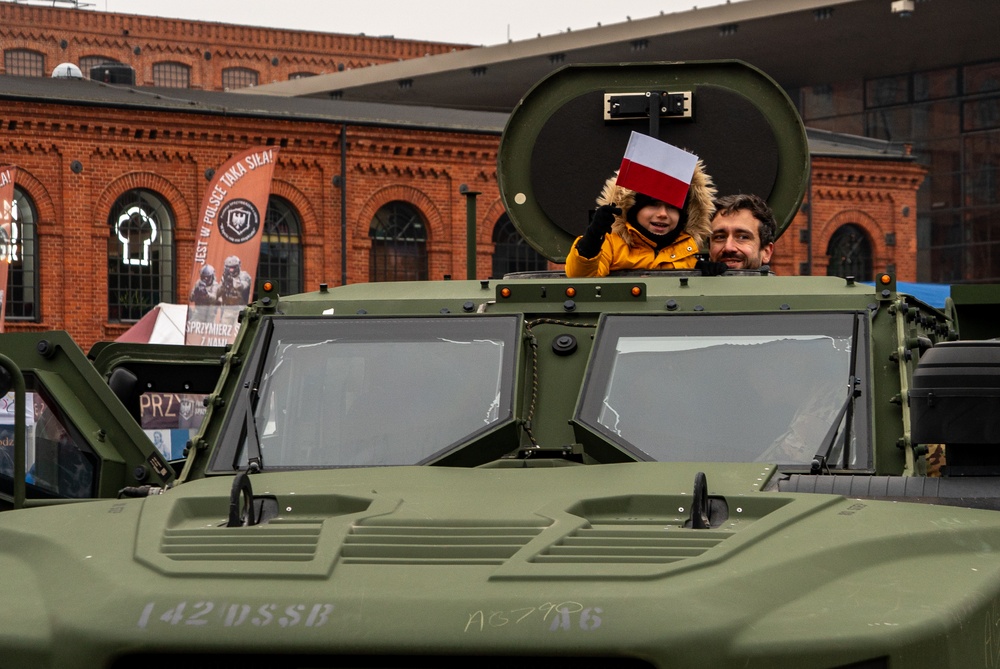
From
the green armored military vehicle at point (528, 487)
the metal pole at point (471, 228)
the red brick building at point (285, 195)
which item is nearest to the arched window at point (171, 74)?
the red brick building at point (285, 195)

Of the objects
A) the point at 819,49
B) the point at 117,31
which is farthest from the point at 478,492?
the point at 117,31

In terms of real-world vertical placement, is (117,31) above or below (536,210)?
above

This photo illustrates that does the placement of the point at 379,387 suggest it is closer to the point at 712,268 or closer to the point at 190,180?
the point at 712,268

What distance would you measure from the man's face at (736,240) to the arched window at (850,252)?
1568 inches

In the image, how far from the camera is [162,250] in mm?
39375

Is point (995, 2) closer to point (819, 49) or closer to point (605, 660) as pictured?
point (819, 49)

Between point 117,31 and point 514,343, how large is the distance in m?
68.2

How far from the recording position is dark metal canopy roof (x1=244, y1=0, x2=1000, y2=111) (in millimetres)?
48500

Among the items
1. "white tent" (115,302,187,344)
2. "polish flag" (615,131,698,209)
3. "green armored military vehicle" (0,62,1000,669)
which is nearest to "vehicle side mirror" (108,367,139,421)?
"green armored military vehicle" (0,62,1000,669)

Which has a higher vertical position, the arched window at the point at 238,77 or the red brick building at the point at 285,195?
the arched window at the point at 238,77

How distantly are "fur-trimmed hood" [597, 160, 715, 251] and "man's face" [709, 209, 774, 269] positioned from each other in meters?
0.09

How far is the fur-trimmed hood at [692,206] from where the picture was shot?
695 centimetres

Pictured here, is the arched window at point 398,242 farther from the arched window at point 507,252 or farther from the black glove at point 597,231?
the black glove at point 597,231

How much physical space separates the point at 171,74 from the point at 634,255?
220 feet
